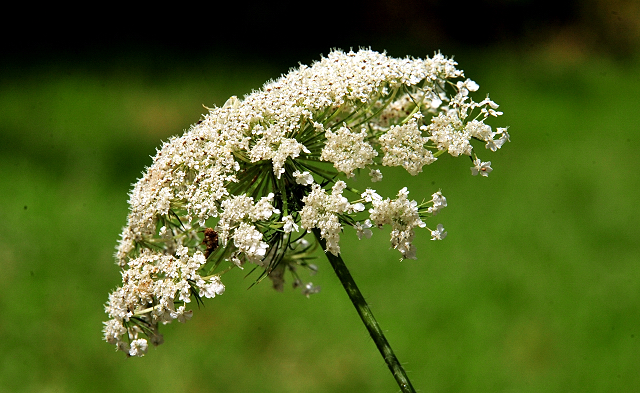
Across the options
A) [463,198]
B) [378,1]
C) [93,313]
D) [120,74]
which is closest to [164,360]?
[93,313]

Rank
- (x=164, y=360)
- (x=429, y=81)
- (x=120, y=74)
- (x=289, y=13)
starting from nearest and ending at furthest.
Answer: (x=429, y=81)
(x=164, y=360)
(x=120, y=74)
(x=289, y=13)

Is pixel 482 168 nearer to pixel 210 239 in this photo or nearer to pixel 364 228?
pixel 364 228

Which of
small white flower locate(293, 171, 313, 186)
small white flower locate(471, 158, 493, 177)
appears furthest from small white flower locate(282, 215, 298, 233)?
small white flower locate(471, 158, 493, 177)

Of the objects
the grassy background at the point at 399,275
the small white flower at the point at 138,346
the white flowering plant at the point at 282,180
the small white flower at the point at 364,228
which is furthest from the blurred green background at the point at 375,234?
the small white flower at the point at 364,228

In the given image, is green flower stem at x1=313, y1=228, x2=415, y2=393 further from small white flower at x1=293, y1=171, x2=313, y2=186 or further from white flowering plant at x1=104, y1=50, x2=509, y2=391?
small white flower at x1=293, y1=171, x2=313, y2=186

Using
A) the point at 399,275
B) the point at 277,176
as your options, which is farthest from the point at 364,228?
the point at 399,275

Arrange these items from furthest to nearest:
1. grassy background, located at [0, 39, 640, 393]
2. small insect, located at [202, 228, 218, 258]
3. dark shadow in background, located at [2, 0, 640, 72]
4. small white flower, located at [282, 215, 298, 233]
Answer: dark shadow in background, located at [2, 0, 640, 72]
grassy background, located at [0, 39, 640, 393]
small insect, located at [202, 228, 218, 258]
small white flower, located at [282, 215, 298, 233]

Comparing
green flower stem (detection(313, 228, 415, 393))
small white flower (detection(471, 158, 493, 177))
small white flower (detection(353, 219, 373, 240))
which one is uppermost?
small white flower (detection(471, 158, 493, 177))

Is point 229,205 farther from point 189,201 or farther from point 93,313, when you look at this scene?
point 93,313
